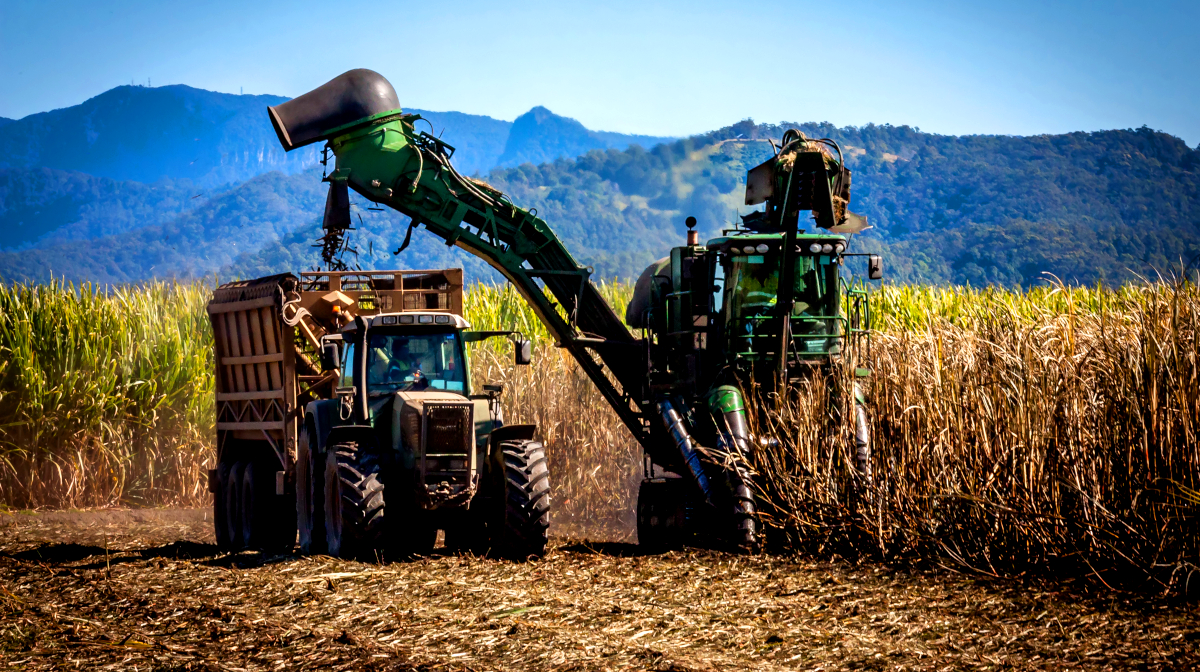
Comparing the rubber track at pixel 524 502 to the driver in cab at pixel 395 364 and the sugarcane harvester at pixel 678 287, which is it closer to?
the driver in cab at pixel 395 364

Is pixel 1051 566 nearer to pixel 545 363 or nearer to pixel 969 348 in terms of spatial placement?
pixel 969 348

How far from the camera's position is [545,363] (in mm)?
17844

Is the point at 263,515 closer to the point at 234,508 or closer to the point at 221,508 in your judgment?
the point at 234,508

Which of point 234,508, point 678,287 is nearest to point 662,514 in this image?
point 678,287

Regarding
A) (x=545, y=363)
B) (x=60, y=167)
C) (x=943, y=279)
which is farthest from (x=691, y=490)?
(x=60, y=167)

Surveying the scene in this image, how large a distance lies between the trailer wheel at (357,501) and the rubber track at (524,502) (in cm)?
111

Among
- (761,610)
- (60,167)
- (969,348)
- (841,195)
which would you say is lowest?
(761,610)

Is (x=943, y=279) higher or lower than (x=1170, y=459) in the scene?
higher

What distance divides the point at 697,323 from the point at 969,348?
3.21 metres

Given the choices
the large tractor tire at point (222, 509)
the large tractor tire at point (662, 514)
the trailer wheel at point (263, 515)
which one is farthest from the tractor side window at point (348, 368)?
the large tractor tire at point (222, 509)

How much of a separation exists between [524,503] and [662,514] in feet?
6.22

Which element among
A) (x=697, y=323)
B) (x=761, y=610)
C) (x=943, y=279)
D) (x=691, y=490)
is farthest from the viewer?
(x=943, y=279)

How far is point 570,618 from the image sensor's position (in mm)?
7953

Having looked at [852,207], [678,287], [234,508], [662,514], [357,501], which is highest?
[852,207]
